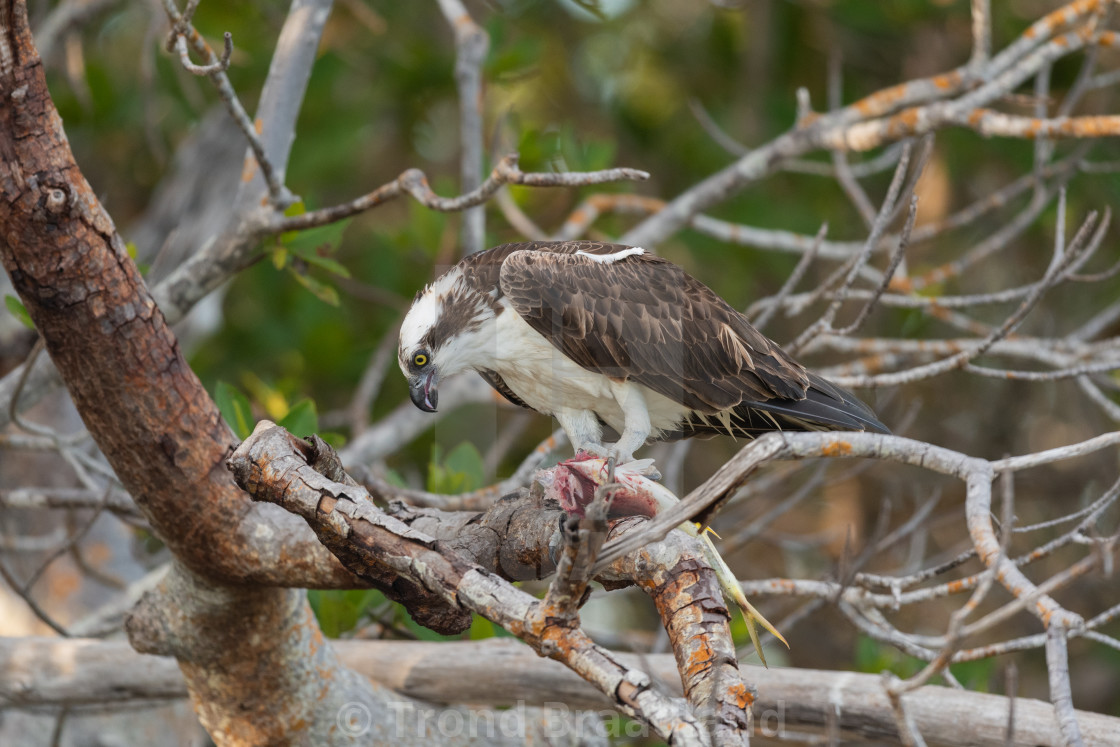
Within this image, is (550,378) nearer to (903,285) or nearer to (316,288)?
(316,288)

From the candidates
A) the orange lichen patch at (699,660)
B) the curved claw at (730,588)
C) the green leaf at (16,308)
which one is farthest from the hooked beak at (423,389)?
the orange lichen patch at (699,660)

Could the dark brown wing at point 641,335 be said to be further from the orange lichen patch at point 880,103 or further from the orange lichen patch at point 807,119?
the orange lichen patch at point 880,103

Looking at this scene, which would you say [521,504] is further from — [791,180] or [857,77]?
[857,77]

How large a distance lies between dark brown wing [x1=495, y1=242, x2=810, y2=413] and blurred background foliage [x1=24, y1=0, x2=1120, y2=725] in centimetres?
202

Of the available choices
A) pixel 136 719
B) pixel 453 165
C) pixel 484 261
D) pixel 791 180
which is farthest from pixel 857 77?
pixel 136 719

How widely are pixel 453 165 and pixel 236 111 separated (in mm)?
5505

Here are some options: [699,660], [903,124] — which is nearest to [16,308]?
[699,660]

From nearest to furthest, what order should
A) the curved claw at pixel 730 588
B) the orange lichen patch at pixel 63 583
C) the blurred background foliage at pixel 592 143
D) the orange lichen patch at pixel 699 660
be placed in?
the orange lichen patch at pixel 699 660, the curved claw at pixel 730 588, the orange lichen patch at pixel 63 583, the blurred background foliage at pixel 592 143

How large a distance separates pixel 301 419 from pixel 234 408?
0.26m

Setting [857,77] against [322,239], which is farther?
[857,77]

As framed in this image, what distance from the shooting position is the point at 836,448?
6.57 feet

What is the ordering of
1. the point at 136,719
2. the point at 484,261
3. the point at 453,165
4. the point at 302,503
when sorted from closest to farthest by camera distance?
1. the point at 302,503
2. the point at 484,261
3. the point at 136,719
4. the point at 453,165

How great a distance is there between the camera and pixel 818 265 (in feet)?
26.0

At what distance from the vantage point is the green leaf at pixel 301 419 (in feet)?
12.9
